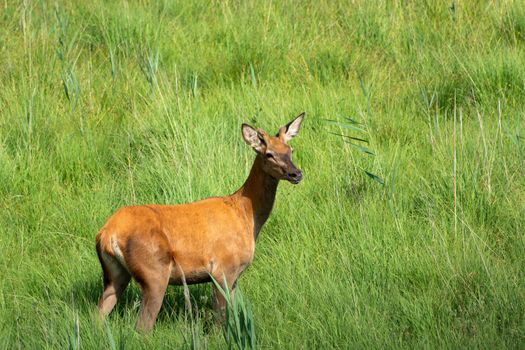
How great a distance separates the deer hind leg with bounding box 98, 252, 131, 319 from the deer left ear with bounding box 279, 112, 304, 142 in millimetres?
1472

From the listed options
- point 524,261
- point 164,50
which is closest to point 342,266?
point 524,261

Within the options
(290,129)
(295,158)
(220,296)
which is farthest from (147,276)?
(295,158)

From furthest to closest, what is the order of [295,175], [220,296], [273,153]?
1. [273,153]
2. [295,175]
3. [220,296]

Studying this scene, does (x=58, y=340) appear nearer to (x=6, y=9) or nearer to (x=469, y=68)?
(x=469, y=68)

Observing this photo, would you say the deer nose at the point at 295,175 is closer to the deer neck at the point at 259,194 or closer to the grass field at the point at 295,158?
the deer neck at the point at 259,194

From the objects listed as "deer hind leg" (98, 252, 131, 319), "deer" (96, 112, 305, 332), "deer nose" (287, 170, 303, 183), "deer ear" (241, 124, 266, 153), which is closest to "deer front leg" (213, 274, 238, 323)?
"deer" (96, 112, 305, 332)

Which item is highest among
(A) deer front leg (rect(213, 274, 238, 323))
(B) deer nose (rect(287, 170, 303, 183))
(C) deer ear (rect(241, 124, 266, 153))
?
(C) deer ear (rect(241, 124, 266, 153))

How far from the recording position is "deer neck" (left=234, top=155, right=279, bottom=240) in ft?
22.3

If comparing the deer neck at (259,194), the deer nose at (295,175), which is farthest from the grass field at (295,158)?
the deer nose at (295,175)

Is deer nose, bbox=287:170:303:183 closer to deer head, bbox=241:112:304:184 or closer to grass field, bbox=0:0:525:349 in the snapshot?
deer head, bbox=241:112:304:184

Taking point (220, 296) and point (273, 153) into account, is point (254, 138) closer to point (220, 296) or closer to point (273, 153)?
point (273, 153)

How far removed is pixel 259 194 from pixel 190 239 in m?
0.73

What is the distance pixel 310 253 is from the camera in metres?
6.87

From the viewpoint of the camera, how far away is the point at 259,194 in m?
6.85
